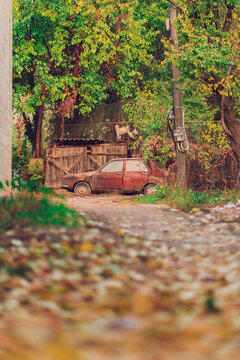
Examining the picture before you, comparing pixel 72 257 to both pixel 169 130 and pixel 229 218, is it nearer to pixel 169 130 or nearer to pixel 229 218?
pixel 229 218

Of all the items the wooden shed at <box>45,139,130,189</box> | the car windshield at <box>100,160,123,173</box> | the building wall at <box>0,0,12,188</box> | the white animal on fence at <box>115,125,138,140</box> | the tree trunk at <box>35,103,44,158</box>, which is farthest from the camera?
the tree trunk at <box>35,103,44,158</box>

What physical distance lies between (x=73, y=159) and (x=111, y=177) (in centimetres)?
351

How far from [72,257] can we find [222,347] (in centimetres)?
236

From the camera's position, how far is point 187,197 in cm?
1169

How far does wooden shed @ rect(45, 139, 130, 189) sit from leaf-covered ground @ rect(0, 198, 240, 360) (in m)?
12.0

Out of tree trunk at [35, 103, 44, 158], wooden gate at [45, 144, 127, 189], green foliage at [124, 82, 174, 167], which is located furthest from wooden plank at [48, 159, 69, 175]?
green foliage at [124, 82, 174, 167]

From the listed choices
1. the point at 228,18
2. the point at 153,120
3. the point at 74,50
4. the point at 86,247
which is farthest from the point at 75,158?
the point at 86,247

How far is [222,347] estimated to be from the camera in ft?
9.32

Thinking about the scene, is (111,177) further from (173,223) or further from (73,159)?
(173,223)

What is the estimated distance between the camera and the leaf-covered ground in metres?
2.84

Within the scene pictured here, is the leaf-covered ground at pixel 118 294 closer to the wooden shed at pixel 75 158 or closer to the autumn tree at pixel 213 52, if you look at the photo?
the autumn tree at pixel 213 52

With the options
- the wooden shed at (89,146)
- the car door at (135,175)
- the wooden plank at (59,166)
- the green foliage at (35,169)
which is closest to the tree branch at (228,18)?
the car door at (135,175)

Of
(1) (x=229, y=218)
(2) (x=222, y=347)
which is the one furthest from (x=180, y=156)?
(2) (x=222, y=347)

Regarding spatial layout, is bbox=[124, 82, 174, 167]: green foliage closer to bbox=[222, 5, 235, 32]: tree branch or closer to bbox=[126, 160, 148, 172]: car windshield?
bbox=[126, 160, 148, 172]: car windshield
